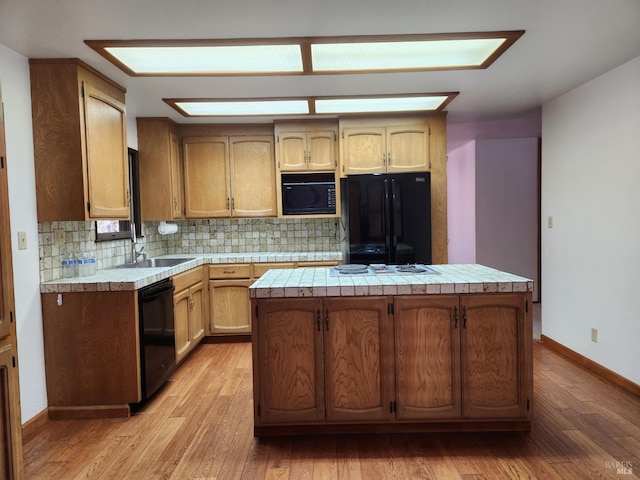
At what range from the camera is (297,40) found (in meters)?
2.23

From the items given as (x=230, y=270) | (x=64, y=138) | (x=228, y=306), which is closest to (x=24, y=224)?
(x=64, y=138)

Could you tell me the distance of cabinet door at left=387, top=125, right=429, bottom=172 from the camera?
3965 mm

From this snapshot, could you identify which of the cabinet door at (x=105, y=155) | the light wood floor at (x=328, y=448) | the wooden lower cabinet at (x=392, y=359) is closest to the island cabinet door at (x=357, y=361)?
the wooden lower cabinet at (x=392, y=359)

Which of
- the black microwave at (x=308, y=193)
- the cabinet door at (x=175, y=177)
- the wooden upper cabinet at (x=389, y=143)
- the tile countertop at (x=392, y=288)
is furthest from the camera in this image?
the black microwave at (x=308, y=193)

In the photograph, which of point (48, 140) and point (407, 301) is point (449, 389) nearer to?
point (407, 301)

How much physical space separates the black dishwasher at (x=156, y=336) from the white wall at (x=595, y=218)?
335 cm

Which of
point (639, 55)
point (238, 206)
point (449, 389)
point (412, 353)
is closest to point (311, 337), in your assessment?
point (412, 353)

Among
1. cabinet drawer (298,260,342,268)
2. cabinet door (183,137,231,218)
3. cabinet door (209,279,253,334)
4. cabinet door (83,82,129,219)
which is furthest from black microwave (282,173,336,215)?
cabinet door (83,82,129,219)

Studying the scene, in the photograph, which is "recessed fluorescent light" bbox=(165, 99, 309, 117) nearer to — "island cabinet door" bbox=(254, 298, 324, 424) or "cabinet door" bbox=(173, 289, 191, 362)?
"cabinet door" bbox=(173, 289, 191, 362)

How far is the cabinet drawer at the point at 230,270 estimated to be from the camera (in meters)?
4.13

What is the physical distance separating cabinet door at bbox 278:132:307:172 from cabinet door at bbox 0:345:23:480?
2.93 metres

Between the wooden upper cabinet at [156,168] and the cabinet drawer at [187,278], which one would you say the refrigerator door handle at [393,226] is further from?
the wooden upper cabinet at [156,168]

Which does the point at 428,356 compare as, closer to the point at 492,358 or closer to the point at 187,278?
the point at 492,358

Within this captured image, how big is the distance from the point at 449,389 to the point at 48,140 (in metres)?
2.87
